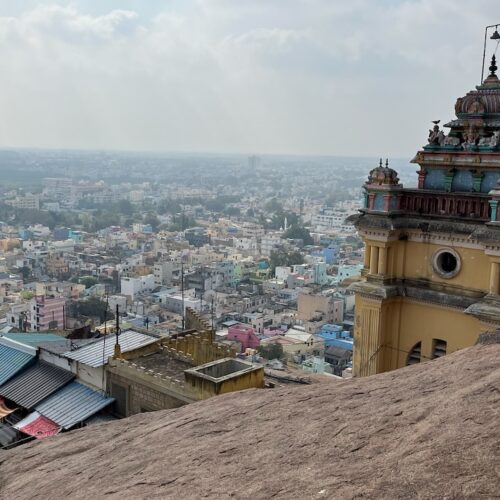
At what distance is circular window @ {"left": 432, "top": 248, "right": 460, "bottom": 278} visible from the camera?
1117 cm

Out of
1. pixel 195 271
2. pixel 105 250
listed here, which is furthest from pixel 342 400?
pixel 105 250

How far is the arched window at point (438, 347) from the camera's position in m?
11.5

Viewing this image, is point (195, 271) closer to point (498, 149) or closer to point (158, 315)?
A: point (158, 315)

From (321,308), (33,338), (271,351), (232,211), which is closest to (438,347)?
(33,338)

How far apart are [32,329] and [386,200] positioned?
3609 centimetres

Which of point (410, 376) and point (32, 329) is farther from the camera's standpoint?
point (32, 329)

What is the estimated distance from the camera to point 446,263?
37.4ft

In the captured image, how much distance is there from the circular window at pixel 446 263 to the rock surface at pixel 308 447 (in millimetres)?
4024

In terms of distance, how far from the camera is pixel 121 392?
13.5m

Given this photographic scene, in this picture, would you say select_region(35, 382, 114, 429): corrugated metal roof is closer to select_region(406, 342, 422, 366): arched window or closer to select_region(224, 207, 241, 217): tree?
select_region(406, 342, 422, 366): arched window

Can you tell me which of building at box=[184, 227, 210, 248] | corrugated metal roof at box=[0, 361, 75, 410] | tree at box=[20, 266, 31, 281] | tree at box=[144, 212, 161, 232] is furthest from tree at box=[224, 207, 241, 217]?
corrugated metal roof at box=[0, 361, 75, 410]

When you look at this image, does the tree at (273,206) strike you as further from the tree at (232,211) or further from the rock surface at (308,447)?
the rock surface at (308,447)

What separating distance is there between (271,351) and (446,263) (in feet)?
86.9

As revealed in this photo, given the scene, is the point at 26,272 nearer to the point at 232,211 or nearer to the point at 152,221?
the point at 152,221
